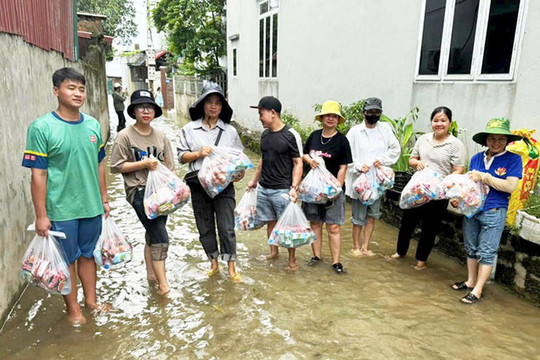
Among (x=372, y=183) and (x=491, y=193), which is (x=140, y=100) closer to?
(x=372, y=183)

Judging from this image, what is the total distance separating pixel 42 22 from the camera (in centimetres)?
480

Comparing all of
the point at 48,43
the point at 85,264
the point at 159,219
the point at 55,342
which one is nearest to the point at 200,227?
the point at 159,219

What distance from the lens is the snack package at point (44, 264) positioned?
2.59m

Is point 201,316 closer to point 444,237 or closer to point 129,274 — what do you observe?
point 129,274

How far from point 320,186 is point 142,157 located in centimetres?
164

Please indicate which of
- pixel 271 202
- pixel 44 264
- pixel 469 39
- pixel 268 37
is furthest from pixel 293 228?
pixel 268 37

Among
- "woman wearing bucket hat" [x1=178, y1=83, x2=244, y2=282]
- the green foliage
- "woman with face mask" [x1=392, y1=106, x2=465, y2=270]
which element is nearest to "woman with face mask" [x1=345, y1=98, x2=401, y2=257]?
"woman with face mask" [x1=392, y1=106, x2=465, y2=270]

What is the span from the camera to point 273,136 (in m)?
3.73

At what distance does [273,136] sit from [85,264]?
6.40 feet

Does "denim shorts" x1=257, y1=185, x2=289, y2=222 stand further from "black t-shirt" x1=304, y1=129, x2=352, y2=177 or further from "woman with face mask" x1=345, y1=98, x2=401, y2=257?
"woman with face mask" x1=345, y1=98, x2=401, y2=257

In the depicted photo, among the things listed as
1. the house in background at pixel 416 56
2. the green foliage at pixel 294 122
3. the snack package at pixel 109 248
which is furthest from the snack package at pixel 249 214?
the green foliage at pixel 294 122

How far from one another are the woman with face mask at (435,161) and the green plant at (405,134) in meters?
1.36

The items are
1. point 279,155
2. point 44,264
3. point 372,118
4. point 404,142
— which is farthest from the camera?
point 404,142

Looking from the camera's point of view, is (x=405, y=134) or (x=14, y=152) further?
(x=405, y=134)
